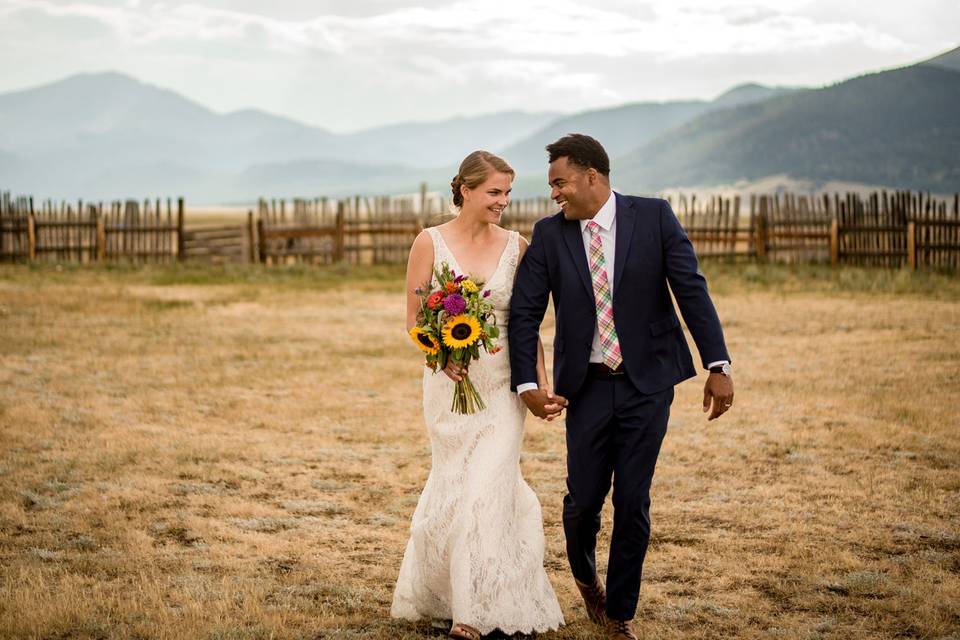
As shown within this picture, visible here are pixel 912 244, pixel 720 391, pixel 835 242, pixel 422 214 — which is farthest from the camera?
pixel 422 214

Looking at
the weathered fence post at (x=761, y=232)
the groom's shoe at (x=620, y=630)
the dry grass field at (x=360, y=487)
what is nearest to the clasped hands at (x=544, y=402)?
the groom's shoe at (x=620, y=630)

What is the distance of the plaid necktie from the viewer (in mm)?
4148

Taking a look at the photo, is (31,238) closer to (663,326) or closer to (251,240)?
(251,240)

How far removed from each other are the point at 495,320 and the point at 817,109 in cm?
20915

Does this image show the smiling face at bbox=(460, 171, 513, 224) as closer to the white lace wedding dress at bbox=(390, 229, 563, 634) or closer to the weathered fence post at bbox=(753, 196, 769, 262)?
the white lace wedding dress at bbox=(390, 229, 563, 634)

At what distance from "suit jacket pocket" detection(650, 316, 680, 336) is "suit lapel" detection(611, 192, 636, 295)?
211 mm

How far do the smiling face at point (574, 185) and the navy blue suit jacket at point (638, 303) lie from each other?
11cm

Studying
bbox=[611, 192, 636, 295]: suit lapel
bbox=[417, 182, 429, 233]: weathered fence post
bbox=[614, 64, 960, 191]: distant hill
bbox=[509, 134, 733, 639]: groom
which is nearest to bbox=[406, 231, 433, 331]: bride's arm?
bbox=[509, 134, 733, 639]: groom

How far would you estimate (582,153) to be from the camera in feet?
13.5

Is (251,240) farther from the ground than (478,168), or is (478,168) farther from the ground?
(478,168)

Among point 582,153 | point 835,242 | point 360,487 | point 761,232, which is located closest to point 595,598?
point 582,153

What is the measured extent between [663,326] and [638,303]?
0.14 m

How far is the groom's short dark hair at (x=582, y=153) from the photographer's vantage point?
412 centimetres

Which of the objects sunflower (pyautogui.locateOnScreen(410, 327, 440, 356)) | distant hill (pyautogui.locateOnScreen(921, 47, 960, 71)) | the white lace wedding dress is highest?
distant hill (pyautogui.locateOnScreen(921, 47, 960, 71))
